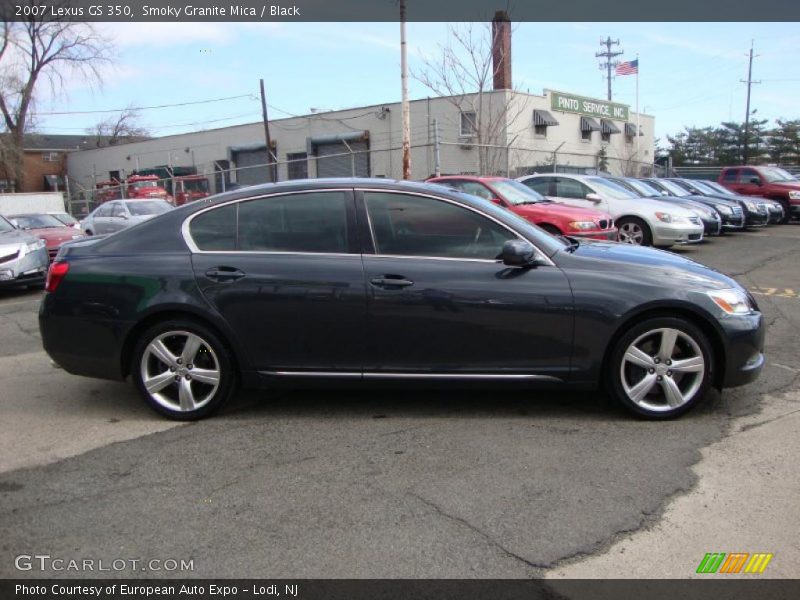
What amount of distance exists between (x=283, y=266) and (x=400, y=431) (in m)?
1.32

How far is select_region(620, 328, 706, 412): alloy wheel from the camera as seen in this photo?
419 cm

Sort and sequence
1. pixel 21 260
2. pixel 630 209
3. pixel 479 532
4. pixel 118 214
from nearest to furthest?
1. pixel 479 532
2. pixel 21 260
3. pixel 630 209
4. pixel 118 214

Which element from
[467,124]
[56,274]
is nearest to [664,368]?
[56,274]

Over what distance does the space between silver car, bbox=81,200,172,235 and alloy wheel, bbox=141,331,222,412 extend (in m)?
13.2

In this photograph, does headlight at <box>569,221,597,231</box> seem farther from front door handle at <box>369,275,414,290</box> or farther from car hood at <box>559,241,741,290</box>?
front door handle at <box>369,275,414,290</box>

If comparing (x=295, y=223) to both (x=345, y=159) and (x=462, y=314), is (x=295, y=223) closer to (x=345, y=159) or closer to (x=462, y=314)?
(x=462, y=314)

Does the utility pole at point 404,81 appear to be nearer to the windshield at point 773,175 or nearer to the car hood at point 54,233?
the car hood at point 54,233

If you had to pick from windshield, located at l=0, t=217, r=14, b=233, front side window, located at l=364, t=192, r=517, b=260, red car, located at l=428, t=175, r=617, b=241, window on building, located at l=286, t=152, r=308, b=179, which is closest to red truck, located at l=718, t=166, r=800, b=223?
red car, located at l=428, t=175, r=617, b=241

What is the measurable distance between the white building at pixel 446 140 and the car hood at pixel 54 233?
545 inches

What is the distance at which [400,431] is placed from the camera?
4195 millimetres

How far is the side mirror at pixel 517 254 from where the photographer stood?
4168 mm

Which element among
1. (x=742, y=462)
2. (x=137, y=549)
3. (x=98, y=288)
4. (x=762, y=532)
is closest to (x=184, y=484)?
(x=137, y=549)

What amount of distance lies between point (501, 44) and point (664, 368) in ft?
76.7

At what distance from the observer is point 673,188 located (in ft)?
58.4
